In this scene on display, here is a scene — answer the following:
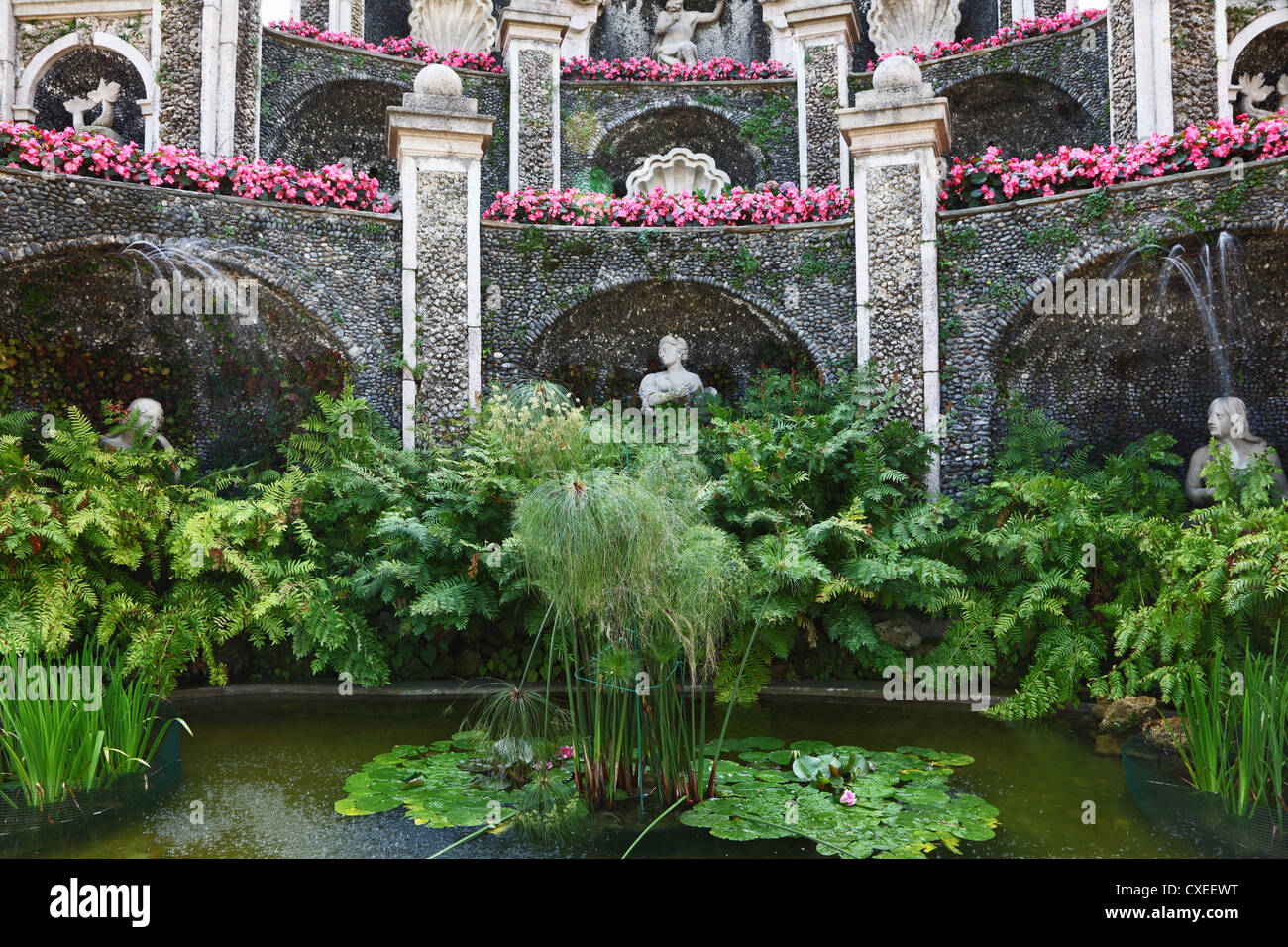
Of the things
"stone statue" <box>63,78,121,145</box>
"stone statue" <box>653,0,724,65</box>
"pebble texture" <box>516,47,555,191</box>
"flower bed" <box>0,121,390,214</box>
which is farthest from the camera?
"stone statue" <box>653,0,724,65</box>

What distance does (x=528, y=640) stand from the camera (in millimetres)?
8102

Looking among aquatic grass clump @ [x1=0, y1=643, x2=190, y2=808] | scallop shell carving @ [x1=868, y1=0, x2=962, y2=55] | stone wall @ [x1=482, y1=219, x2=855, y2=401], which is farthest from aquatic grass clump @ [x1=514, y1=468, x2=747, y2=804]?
scallop shell carving @ [x1=868, y1=0, x2=962, y2=55]

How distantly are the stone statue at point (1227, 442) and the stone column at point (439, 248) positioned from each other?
709 centimetres

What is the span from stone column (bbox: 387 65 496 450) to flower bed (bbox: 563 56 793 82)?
4596mm

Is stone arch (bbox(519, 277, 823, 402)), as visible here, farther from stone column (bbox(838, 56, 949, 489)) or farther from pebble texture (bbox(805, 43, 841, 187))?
pebble texture (bbox(805, 43, 841, 187))

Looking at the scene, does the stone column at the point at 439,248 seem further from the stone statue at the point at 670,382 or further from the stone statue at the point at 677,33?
the stone statue at the point at 677,33

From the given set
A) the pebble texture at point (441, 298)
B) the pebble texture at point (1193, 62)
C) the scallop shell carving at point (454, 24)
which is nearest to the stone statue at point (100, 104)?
the scallop shell carving at point (454, 24)

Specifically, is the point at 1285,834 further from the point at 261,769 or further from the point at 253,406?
the point at 253,406

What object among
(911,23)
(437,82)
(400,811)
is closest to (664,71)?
(911,23)

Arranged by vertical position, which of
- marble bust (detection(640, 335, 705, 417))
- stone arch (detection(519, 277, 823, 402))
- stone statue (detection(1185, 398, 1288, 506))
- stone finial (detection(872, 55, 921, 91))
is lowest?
stone statue (detection(1185, 398, 1288, 506))

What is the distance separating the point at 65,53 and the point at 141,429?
797 centimetres

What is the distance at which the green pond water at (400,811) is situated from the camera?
4.48 metres

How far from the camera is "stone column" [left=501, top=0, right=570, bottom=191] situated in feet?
47.2

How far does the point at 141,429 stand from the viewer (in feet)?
28.9
